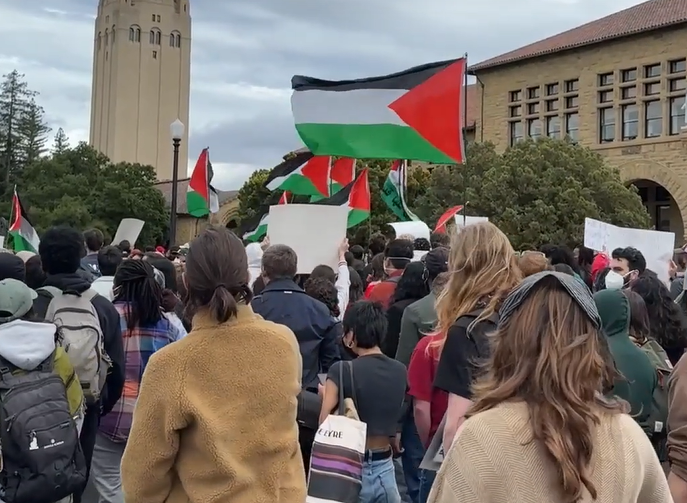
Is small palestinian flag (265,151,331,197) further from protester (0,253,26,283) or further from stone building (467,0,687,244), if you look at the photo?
stone building (467,0,687,244)

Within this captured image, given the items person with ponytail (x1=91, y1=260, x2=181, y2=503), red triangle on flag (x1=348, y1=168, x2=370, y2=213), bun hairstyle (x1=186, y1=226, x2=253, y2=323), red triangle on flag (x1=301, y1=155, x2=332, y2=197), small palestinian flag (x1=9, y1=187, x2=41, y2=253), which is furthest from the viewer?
small palestinian flag (x1=9, y1=187, x2=41, y2=253)

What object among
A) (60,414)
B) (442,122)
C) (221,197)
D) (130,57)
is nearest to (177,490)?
(60,414)

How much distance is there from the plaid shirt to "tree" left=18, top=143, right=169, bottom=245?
185 feet

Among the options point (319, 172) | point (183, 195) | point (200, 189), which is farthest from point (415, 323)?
point (183, 195)

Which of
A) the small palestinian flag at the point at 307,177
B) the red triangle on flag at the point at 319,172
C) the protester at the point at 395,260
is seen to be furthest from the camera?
the red triangle on flag at the point at 319,172

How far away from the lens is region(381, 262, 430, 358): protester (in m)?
6.17

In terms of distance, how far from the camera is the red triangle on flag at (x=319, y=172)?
14.5 metres

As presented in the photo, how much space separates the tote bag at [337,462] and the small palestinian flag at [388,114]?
18.9 feet

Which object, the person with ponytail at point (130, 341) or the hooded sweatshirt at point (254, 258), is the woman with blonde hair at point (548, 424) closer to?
the person with ponytail at point (130, 341)

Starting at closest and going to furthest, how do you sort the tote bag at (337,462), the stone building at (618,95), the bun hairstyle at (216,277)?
1. the bun hairstyle at (216,277)
2. the tote bag at (337,462)
3. the stone building at (618,95)

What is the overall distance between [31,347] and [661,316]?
160 inches

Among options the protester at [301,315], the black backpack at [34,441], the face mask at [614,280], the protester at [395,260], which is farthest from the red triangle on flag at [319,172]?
the black backpack at [34,441]

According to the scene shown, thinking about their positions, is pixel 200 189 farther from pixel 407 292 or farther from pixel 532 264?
pixel 532 264

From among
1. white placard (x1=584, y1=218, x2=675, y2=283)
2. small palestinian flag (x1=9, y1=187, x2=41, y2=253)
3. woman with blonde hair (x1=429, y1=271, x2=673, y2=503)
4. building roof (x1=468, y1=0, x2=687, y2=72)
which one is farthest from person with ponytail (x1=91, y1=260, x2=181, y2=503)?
building roof (x1=468, y1=0, x2=687, y2=72)
